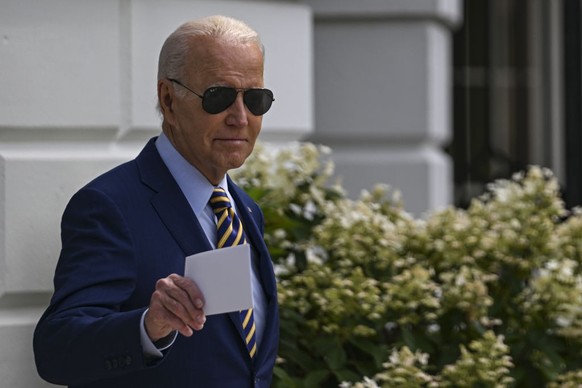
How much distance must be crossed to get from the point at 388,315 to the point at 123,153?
105cm

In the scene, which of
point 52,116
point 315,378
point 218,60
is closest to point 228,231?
point 218,60

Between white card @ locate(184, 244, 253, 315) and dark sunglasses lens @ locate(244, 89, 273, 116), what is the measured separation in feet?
1.81

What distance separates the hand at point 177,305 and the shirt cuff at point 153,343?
7cm

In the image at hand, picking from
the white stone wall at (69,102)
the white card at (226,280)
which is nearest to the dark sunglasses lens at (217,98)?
the white card at (226,280)

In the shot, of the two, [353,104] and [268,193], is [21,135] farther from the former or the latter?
[353,104]

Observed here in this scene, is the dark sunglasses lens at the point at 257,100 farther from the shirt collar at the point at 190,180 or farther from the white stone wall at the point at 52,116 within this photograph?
the white stone wall at the point at 52,116

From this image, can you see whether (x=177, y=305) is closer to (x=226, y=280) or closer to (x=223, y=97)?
(x=226, y=280)

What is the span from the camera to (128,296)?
3.34 m

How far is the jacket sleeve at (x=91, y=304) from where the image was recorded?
10.3 ft

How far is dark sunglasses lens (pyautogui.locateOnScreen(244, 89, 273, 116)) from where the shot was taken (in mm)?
3520

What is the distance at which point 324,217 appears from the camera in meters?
5.26

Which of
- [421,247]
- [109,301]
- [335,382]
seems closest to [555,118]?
[421,247]

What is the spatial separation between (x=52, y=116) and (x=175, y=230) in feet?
3.22

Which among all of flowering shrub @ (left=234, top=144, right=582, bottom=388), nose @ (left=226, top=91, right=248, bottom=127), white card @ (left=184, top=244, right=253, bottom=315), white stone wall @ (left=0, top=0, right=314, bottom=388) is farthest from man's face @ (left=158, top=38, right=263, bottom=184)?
flowering shrub @ (left=234, top=144, right=582, bottom=388)
